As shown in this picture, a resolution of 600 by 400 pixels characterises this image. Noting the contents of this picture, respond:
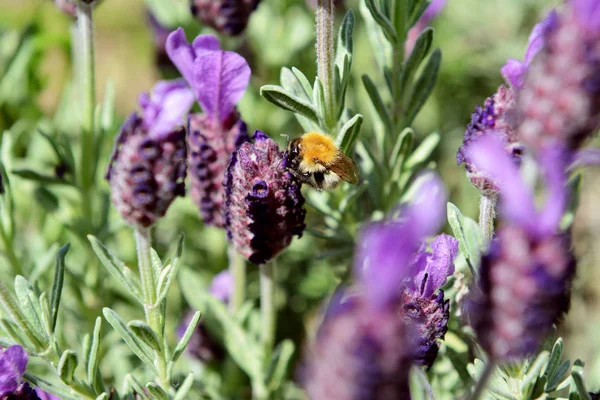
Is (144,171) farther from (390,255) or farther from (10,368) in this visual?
(390,255)

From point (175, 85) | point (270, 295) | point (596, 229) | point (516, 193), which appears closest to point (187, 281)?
point (270, 295)

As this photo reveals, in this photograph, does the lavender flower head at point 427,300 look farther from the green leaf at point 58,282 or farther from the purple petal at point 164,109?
the green leaf at point 58,282

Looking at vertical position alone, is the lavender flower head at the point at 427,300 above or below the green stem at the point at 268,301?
above

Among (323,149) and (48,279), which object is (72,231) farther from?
(323,149)

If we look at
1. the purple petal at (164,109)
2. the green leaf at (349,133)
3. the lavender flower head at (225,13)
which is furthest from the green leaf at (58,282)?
the lavender flower head at (225,13)

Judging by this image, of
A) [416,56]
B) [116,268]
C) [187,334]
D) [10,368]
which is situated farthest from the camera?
[416,56]

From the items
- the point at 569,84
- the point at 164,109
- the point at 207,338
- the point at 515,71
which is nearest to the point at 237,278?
the point at 207,338

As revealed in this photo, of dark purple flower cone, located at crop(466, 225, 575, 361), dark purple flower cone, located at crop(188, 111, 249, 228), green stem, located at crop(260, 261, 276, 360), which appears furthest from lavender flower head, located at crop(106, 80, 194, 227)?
dark purple flower cone, located at crop(466, 225, 575, 361)
